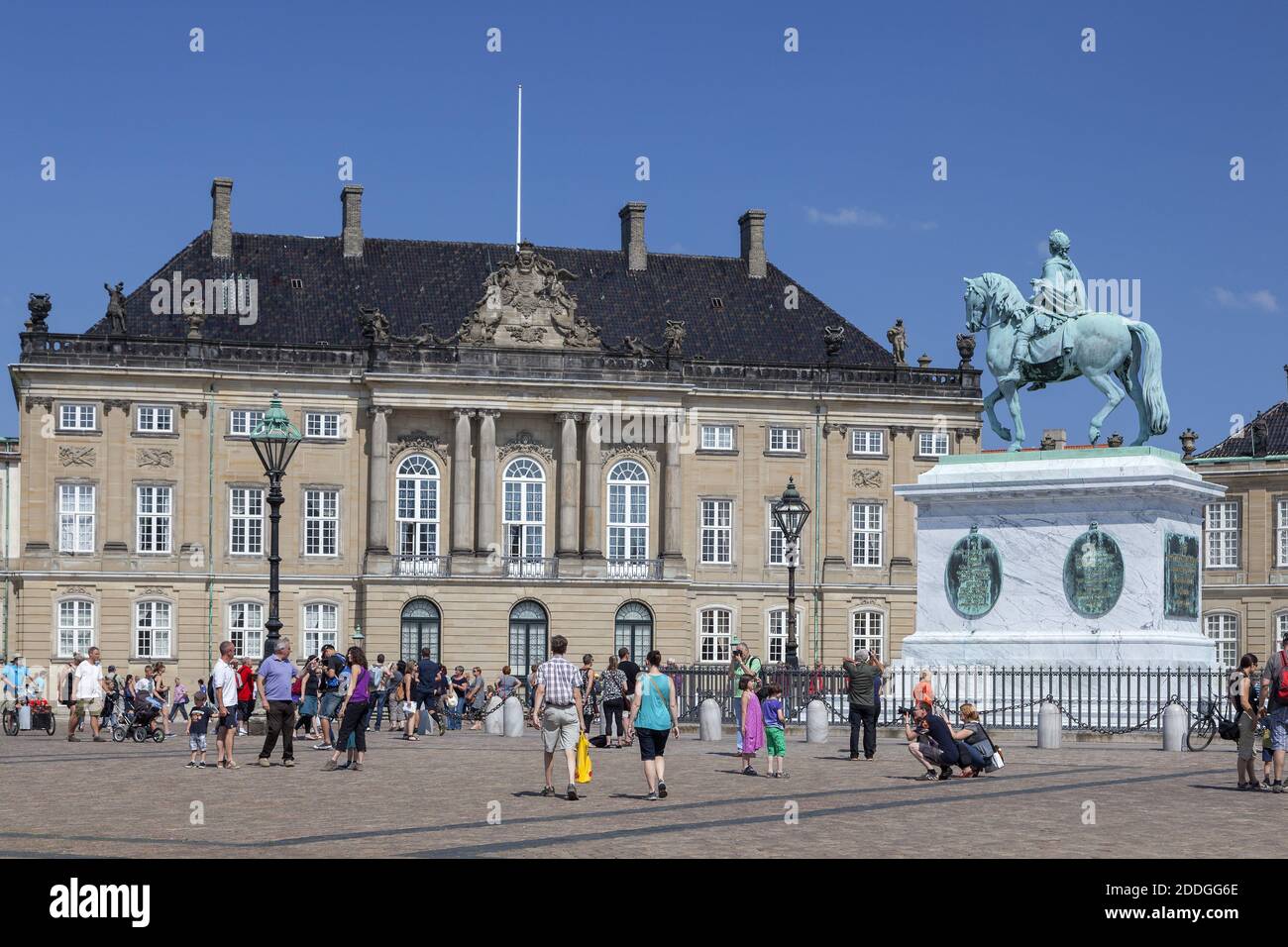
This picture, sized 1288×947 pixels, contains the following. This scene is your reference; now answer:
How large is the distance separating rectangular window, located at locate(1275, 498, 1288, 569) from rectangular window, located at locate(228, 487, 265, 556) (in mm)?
31259

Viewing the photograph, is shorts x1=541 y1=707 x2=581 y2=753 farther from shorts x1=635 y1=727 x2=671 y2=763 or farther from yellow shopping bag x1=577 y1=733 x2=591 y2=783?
shorts x1=635 y1=727 x2=671 y2=763

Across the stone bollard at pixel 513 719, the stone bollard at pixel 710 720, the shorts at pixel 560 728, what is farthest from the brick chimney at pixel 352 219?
the shorts at pixel 560 728

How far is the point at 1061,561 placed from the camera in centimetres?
2742

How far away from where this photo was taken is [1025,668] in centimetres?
2756

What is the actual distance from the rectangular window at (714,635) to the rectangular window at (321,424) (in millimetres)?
13084

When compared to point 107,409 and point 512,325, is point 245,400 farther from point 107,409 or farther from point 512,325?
point 512,325

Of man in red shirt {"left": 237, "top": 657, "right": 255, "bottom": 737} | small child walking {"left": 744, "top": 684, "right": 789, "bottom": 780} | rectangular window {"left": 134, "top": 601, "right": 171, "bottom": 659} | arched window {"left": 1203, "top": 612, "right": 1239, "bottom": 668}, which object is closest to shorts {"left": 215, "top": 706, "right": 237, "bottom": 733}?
man in red shirt {"left": 237, "top": 657, "right": 255, "bottom": 737}

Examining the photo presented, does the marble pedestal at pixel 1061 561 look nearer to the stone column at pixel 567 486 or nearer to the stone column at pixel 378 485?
the stone column at pixel 567 486

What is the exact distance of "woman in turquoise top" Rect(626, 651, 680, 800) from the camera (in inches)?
773

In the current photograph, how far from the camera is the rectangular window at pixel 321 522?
2464 inches

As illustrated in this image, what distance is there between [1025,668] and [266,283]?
42089 mm

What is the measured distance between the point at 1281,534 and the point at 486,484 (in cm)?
2458

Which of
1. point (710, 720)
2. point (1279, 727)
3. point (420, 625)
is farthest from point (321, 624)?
point (1279, 727)
